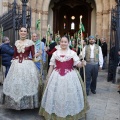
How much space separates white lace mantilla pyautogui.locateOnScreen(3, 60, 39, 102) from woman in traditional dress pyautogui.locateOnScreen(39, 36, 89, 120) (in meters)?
0.43

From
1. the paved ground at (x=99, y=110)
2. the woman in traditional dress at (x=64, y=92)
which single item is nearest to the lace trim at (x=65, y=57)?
the woman in traditional dress at (x=64, y=92)

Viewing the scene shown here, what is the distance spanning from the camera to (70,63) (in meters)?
4.52

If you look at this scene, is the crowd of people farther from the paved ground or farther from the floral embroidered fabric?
the paved ground

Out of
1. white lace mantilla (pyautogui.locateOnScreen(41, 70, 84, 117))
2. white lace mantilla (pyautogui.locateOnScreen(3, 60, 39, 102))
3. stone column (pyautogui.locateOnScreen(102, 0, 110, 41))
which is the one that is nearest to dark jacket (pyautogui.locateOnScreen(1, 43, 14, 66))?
white lace mantilla (pyautogui.locateOnScreen(3, 60, 39, 102))

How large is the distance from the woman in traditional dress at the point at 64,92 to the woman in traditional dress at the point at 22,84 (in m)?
0.40

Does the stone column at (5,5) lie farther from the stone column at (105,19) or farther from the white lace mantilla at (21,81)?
the white lace mantilla at (21,81)

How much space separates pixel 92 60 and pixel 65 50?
2269 mm

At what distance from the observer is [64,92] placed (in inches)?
168

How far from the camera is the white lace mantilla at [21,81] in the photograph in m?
4.74

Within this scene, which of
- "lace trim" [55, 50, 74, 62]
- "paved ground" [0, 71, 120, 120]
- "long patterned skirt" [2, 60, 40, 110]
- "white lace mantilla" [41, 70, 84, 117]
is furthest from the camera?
"paved ground" [0, 71, 120, 120]

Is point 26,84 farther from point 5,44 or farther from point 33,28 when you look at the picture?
point 33,28

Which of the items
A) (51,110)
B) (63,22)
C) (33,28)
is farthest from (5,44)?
(63,22)

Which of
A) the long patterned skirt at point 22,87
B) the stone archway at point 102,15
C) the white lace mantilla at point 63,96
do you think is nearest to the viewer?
the white lace mantilla at point 63,96

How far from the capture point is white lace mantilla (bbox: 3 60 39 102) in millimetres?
4738
